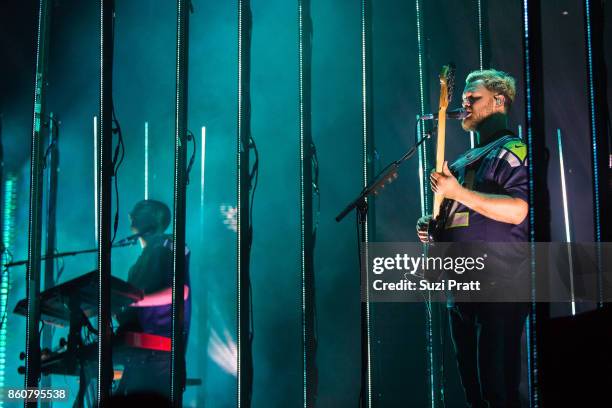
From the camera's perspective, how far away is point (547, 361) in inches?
68.9

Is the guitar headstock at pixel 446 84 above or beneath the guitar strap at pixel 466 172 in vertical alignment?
above

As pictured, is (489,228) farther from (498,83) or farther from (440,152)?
(498,83)

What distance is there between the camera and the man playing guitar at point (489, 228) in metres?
3.13

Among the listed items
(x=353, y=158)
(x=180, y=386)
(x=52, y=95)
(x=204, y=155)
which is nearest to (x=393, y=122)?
(x=353, y=158)

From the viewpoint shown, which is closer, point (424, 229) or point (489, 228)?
point (489, 228)

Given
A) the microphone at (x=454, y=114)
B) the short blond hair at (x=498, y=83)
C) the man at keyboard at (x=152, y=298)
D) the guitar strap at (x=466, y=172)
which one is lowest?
the man at keyboard at (x=152, y=298)

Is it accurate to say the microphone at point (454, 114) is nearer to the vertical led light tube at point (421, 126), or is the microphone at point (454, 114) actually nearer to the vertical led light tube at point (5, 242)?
the vertical led light tube at point (421, 126)

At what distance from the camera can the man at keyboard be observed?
433 centimetres

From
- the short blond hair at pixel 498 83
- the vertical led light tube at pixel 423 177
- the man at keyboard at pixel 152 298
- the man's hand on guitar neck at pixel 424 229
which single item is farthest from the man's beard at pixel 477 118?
the man at keyboard at pixel 152 298

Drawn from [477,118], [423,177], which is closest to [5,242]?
[423,177]

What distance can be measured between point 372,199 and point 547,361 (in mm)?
3323

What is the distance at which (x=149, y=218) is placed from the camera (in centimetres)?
486

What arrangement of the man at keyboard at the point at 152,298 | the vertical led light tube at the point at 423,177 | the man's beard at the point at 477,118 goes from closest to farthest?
the man's beard at the point at 477,118, the man at keyboard at the point at 152,298, the vertical led light tube at the point at 423,177

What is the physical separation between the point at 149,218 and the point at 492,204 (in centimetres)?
266
